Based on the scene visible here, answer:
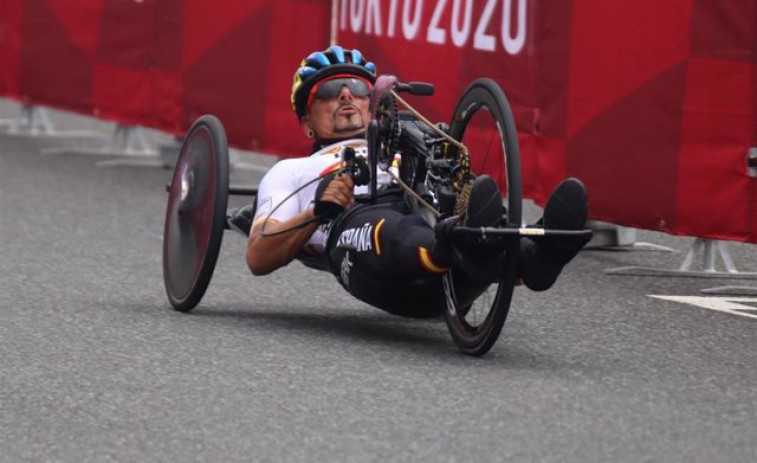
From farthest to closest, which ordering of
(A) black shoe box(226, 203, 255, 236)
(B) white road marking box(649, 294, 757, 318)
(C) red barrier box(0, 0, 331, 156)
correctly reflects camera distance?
(C) red barrier box(0, 0, 331, 156)
(B) white road marking box(649, 294, 757, 318)
(A) black shoe box(226, 203, 255, 236)

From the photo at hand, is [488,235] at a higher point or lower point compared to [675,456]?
higher

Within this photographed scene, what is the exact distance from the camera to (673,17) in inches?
341

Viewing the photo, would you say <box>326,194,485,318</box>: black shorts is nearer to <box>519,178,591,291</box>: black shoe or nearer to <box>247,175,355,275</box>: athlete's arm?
<box>247,175,355,275</box>: athlete's arm

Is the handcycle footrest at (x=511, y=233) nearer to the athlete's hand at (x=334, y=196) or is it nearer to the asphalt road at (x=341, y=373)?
the asphalt road at (x=341, y=373)

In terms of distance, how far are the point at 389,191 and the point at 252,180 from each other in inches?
271

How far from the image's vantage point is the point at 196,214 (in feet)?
25.0

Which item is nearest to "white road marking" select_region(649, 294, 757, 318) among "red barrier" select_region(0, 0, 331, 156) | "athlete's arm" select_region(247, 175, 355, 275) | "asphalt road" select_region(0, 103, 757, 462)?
"asphalt road" select_region(0, 103, 757, 462)

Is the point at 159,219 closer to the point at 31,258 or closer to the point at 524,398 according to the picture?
the point at 31,258

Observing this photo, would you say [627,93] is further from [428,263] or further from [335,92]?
[428,263]

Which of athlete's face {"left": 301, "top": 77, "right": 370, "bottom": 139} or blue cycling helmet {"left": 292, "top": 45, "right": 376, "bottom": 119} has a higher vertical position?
blue cycling helmet {"left": 292, "top": 45, "right": 376, "bottom": 119}

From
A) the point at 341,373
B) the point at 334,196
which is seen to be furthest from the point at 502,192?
the point at 341,373

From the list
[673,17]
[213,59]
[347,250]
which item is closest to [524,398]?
[347,250]

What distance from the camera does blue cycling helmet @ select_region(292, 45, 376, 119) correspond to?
7.43 meters

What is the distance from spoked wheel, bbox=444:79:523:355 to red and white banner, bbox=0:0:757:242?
1.68 meters
